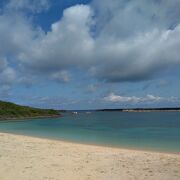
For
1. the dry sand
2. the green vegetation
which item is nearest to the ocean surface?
the dry sand

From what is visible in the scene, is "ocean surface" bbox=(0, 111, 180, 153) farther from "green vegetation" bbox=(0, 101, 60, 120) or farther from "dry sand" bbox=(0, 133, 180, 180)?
"green vegetation" bbox=(0, 101, 60, 120)

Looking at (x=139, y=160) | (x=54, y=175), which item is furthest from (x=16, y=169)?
(x=139, y=160)

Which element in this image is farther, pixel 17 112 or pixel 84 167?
pixel 17 112

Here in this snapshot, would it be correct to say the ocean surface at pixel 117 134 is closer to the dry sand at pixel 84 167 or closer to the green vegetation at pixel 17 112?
the dry sand at pixel 84 167

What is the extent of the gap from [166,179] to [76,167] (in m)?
3.84

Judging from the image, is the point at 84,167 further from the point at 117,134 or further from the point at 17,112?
the point at 17,112

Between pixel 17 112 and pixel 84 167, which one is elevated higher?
pixel 17 112

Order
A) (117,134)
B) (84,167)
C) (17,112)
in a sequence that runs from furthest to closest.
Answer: (17,112) < (117,134) < (84,167)

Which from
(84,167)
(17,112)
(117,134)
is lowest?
(84,167)

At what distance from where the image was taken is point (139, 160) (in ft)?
49.0

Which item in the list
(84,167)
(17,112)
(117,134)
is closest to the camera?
(84,167)

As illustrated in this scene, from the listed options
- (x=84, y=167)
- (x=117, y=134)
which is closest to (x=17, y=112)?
(x=117, y=134)

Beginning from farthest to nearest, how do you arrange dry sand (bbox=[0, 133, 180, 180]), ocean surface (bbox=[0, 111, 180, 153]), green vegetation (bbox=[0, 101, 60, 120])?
green vegetation (bbox=[0, 101, 60, 120]), ocean surface (bbox=[0, 111, 180, 153]), dry sand (bbox=[0, 133, 180, 180])

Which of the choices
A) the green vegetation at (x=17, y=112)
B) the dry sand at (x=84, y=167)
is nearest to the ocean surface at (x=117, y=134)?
the dry sand at (x=84, y=167)
